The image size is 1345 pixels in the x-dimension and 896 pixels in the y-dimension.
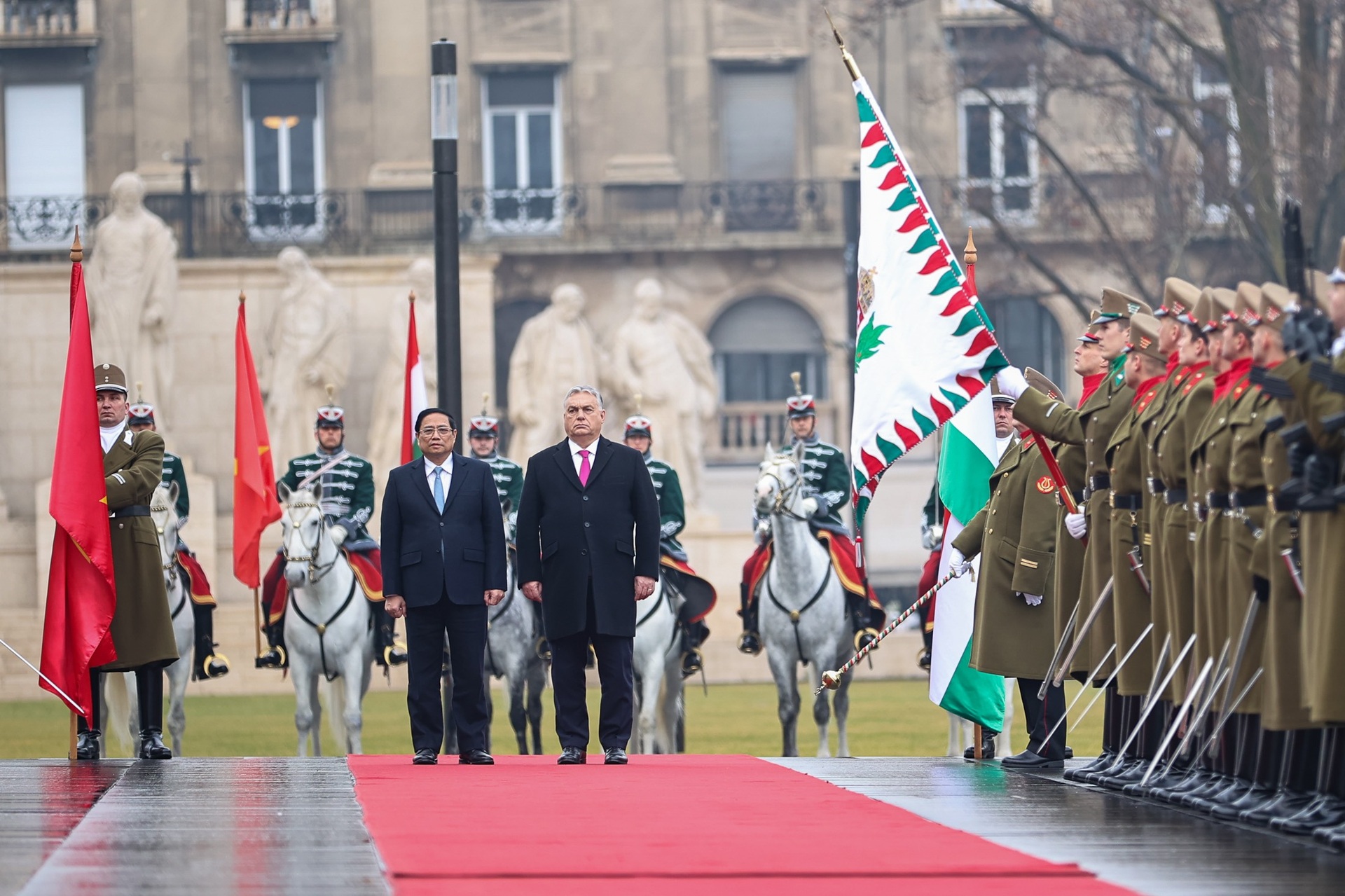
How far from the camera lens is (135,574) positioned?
1265cm

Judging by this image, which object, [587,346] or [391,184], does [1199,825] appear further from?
[391,184]

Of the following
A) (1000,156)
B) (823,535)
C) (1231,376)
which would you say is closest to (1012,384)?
(1231,376)

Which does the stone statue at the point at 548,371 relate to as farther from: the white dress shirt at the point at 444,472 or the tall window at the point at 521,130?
the white dress shirt at the point at 444,472

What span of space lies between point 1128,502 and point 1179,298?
93 cm

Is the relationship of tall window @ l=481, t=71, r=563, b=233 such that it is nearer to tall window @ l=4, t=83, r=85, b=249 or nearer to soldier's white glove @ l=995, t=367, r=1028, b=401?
tall window @ l=4, t=83, r=85, b=249

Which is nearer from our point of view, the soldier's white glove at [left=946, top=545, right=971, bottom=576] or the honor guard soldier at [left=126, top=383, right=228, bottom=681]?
the soldier's white glove at [left=946, top=545, right=971, bottom=576]

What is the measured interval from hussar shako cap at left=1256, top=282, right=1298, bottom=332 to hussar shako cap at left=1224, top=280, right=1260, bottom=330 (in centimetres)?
7

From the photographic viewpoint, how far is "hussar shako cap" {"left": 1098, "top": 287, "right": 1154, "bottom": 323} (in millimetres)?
10961

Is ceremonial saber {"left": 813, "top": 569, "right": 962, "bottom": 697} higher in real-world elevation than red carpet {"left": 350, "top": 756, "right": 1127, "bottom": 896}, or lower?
higher

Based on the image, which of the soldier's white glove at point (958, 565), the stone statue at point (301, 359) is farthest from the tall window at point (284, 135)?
the soldier's white glove at point (958, 565)

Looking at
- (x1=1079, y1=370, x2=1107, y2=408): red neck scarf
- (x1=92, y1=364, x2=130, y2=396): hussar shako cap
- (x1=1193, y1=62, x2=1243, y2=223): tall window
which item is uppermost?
(x1=1193, y1=62, x2=1243, y2=223): tall window

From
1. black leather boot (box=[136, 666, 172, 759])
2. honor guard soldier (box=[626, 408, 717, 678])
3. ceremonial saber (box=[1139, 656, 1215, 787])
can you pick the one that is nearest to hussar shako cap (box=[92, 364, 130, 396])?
black leather boot (box=[136, 666, 172, 759])

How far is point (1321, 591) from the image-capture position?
8.24 m

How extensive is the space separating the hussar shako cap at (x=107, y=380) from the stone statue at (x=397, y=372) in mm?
17537
